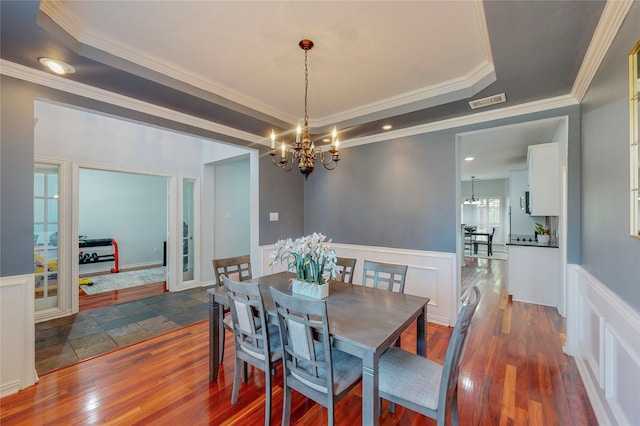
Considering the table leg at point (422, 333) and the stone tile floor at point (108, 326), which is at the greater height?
the table leg at point (422, 333)

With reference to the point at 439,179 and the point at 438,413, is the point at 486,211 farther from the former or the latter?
the point at 438,413

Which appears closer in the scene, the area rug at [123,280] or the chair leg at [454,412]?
the chair leg at [454,412]

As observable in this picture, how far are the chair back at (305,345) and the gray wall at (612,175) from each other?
5.06ft

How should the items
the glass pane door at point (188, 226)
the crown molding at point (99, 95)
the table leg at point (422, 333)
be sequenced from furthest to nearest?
the glass pane door at point (188, 226) < the crown molding at point (99, 95) < the table leg at point (422, 333)

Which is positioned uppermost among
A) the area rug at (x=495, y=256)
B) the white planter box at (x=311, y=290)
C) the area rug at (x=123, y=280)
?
the white planter box at (x=311, y=290)

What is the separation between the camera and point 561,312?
3654 millimetres

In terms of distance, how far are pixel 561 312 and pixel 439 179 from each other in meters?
2.54

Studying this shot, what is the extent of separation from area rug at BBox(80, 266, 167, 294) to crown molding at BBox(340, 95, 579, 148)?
5.12m

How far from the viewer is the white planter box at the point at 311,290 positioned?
2.02 meters

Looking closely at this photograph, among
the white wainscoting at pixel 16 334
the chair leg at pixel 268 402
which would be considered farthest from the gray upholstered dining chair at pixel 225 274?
the white wainscoting at pixel 16 334

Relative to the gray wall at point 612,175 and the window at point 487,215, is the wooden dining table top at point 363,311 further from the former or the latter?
the window at point 487,215

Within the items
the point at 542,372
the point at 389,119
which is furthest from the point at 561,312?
the point at 389,119

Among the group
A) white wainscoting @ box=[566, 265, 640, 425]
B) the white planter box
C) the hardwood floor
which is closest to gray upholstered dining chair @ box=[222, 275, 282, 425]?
the hardwood floor

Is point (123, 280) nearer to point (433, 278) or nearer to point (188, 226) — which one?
point (188, 226)
